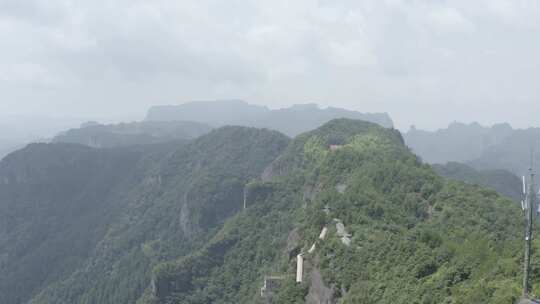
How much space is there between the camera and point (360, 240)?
141 feet

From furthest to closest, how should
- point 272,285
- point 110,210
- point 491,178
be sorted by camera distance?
point 491,178 → point 110,210 → point 272,285

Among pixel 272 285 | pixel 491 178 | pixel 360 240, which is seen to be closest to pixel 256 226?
pixel 272 285

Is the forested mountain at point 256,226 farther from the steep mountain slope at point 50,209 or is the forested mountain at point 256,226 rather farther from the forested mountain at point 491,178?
the forested mountain at point 491,178

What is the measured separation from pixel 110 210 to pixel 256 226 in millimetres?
93295

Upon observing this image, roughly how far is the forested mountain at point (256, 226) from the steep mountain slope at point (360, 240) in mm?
167

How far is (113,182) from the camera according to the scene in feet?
622

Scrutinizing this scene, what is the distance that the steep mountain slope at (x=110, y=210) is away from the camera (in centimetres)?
11594

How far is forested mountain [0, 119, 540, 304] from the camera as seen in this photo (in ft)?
117

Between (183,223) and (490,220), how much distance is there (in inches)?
3175

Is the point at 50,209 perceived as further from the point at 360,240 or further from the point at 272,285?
the point at 360,240

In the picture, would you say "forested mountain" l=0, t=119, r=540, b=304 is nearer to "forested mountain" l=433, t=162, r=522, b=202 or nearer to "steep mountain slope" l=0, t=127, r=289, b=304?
"steep mountain slope" l=0, t=127, r=289, b=304

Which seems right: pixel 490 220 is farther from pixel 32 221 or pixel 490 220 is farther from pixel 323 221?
pixel 32 221

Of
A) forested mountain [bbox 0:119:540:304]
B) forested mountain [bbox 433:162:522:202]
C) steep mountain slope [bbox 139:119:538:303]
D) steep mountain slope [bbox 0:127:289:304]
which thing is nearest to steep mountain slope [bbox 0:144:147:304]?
steep mountain slope [bbox 0:127:289:304]

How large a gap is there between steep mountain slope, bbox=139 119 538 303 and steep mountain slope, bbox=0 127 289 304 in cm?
2600
